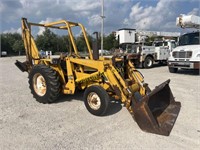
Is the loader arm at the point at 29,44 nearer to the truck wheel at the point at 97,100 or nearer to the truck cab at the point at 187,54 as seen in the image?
the truck wheel at the point at 97,100

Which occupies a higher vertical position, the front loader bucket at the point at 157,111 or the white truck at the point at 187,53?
the white truck at the point at 187,53

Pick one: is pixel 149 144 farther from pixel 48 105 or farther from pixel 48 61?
pixel 48 61

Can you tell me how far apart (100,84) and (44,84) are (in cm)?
185

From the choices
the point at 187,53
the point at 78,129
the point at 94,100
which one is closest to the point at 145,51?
the point at 187,53

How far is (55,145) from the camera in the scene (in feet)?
11.8

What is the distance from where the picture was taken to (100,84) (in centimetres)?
525

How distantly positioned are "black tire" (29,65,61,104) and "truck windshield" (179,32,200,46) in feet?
29.8

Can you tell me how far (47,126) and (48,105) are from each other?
1486 millimetres

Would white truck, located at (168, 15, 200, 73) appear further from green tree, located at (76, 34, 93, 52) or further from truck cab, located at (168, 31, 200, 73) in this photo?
green tree, located at (76, 34, 93, 52)

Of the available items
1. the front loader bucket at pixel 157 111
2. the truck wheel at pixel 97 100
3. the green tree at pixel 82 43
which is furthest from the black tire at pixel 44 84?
the front loader bucket at pixel 157 111

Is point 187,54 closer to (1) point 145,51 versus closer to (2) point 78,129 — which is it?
(1) point 145,51

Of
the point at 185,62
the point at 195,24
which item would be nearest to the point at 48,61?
the point at 185,62

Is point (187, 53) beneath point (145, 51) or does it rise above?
beneath

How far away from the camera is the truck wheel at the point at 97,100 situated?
471 cm
